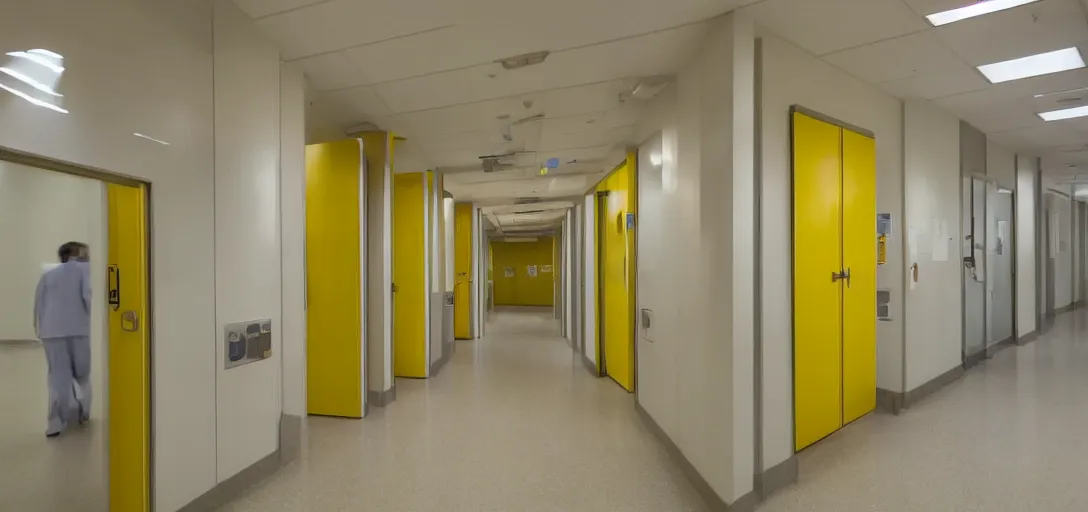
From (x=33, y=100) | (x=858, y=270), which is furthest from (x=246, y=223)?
(x=858, y=270)

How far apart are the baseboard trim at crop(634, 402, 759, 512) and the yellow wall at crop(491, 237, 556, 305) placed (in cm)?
1712

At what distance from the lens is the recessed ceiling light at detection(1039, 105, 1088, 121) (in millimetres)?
4915

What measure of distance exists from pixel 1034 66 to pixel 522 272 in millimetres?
18389

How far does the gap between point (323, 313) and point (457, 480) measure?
7.95 feet

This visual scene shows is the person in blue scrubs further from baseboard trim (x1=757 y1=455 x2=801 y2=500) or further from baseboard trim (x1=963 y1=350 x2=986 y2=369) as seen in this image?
baseboard trim (x1=963 y1=350 x2=986 y2=369)

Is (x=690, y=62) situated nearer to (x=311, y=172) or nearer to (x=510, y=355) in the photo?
(x=311, y=172)

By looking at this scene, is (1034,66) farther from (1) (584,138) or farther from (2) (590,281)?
(2) (590,281)

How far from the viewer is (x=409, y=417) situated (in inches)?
188

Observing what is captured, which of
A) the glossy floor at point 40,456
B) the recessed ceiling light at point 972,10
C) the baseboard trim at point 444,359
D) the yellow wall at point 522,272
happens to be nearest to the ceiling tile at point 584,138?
the recessed ceiling light at point 972,10

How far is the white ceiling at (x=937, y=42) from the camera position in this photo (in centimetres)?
285

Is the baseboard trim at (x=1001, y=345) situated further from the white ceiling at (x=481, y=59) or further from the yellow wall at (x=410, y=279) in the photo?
the yellow wall at (x=410, y=279)

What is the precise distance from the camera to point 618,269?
5.87 metres

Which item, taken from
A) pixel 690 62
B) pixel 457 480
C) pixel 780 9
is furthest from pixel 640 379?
pixel 780 9

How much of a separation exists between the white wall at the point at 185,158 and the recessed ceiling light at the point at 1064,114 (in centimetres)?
743
